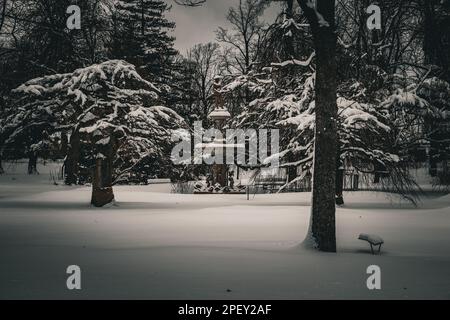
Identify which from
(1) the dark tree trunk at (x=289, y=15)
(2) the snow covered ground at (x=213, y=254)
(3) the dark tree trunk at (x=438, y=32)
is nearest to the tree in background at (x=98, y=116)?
(2) the snow covered ground at (x=213, y=254)

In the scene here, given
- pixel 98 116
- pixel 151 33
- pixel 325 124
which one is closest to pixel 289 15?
Result: pixel 325 124

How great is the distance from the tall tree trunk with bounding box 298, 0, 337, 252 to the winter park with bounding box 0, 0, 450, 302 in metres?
0.03

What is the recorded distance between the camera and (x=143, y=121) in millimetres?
21281

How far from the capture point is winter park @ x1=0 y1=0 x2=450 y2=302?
8391 mm

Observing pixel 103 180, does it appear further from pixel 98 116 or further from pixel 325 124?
pixel 325 124

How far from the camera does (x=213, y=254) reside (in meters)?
10.2

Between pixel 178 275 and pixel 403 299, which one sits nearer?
→ pixel 403 299

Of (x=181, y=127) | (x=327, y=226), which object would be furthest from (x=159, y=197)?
(x=327, y=226)

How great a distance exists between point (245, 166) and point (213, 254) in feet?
75.2

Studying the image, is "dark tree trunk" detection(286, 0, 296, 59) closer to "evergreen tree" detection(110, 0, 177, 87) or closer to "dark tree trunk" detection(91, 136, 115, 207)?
"dark tree trunk" detection(91, 136, 115, 207)

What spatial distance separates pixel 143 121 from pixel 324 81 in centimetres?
1162

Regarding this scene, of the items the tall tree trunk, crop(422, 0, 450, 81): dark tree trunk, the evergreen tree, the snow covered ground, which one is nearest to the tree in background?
the snow covered ground

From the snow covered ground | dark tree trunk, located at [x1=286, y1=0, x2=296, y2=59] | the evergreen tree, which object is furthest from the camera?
the evergreen tree
